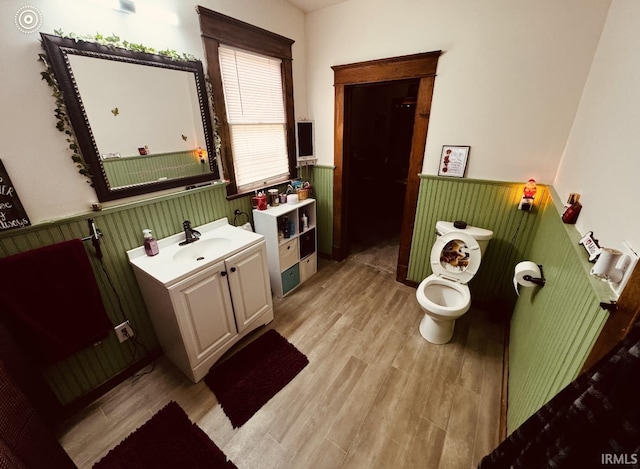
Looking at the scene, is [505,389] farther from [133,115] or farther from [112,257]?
[133,115]

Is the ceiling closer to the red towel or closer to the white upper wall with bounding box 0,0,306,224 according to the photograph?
the white upper wall with bounding box 0,0,306,224

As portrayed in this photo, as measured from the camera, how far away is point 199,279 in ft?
5.47

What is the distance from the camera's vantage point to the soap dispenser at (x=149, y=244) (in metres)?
1.79

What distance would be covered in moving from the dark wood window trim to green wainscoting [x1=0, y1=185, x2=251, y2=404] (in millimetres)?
436

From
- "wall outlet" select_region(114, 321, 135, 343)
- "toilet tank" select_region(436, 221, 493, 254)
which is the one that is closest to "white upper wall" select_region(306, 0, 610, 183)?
"toilet tank" select_region(436, 221, 493, 254)

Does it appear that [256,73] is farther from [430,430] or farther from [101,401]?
[430,430]

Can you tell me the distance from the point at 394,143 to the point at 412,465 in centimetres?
535

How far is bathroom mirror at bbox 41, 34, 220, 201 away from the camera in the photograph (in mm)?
1424

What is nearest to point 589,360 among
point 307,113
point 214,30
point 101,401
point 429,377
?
point 429,377

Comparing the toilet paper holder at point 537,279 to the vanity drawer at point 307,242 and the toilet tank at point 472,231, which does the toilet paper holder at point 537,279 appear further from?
the vanity drawer at point 307,242

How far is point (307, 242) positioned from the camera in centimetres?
290

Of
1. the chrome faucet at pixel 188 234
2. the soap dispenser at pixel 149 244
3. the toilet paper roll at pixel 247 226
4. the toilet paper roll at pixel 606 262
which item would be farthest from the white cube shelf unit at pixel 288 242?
the toilet paper roll at pixel 606 262

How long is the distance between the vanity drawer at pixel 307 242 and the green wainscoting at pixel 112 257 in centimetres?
115

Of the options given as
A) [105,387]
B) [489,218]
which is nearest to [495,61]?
[489,218]
